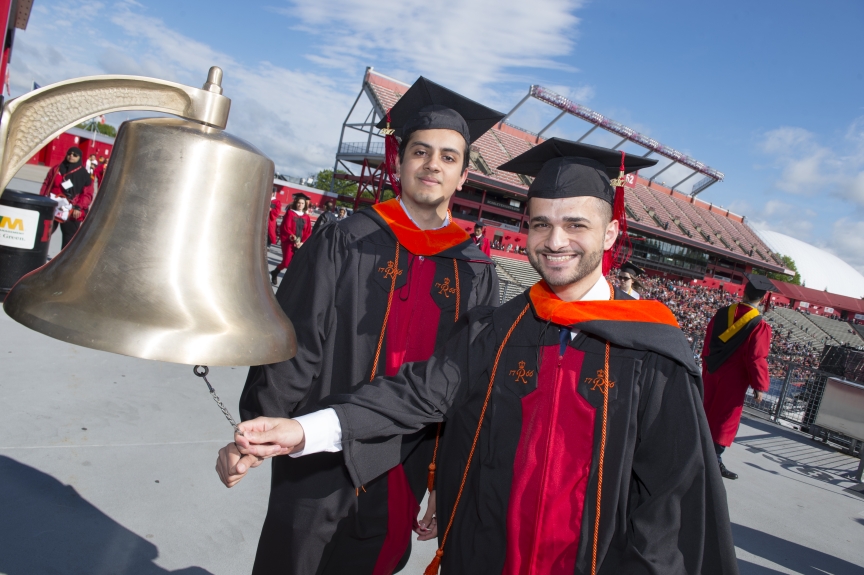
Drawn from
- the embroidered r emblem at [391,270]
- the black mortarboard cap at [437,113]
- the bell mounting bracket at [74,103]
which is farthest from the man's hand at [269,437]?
the black mortarboard cap at [437,113]

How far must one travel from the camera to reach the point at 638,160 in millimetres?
1867

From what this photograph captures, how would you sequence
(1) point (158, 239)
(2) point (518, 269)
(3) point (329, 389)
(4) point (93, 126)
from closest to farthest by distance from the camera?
(1) point (158, 239) < (3) point (329, 389) < (2) point (518, 269) < (4) point (93, 126)

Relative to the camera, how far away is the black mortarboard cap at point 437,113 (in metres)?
2.11

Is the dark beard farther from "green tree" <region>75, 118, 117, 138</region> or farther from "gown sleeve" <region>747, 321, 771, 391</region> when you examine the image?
"gown sleeve" <region>747, 321, 771, 391</region>

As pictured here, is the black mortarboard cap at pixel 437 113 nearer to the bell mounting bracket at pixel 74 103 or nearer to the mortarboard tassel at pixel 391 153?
the mortarboard tassel at pixel 391 153

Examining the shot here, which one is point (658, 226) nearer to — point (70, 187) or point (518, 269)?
point (518, 269)

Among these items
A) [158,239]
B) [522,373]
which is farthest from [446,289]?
[158,239]

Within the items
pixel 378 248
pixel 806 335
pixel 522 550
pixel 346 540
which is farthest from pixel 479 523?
pixel 806 335

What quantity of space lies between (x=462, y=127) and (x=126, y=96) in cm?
156

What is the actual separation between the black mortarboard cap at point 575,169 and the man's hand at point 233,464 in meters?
1.07

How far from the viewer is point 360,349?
5.98 ft

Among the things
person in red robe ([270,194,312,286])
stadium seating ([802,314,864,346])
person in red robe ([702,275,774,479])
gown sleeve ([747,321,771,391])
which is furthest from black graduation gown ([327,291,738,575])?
stadium seating ([802,314,864,346])

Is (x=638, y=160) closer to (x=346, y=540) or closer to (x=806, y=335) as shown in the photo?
(x=346, y=540)

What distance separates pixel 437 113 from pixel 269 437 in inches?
56.9
